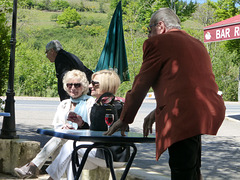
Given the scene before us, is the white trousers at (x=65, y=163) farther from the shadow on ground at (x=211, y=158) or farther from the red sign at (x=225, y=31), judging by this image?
the red sign at (x=225, y=31)

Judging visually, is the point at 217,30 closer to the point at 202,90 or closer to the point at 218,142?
the point at 218,142

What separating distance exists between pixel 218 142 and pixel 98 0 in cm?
12452

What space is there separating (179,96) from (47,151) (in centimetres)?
227

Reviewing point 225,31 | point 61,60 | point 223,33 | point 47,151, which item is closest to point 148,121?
point 47,151

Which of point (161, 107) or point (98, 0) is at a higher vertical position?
point (98, 0)

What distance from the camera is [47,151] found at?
194 inches

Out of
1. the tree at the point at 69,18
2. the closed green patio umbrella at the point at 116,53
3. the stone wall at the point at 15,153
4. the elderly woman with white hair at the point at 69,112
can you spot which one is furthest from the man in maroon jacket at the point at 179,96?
the tree at the point at 69,18

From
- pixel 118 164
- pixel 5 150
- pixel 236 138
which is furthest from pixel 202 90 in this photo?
pixel 236 138

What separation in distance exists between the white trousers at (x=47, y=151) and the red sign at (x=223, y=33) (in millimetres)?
9978

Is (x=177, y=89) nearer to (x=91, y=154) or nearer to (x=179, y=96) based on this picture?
(x=179, y=96)

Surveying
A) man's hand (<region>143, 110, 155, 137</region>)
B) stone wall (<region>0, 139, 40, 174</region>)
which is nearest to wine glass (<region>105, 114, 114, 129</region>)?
man's hand (<region>143, 110, 155, 137</region>)

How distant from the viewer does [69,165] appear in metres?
4.38

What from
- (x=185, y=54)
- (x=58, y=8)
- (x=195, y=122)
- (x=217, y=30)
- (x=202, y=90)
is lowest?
(x=195, y=122)

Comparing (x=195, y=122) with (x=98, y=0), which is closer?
(x=195, y=122)
